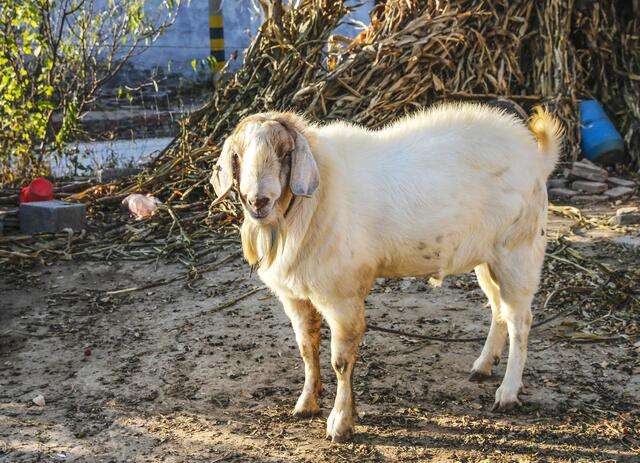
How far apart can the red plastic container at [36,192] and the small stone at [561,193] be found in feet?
16.3

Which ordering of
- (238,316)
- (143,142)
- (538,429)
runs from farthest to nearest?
(143,142)
(238,316)
(538,429)

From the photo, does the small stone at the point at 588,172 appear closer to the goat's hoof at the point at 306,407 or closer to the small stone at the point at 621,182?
the small stone at the point at 621,182

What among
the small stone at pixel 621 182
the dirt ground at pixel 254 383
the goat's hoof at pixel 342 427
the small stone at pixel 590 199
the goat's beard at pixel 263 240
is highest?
the goat's beard at pixel 263 240

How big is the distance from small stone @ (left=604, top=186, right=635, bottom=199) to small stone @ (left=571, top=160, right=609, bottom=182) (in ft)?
0.64

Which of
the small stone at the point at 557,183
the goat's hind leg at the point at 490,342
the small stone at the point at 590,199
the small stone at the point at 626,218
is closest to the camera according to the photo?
the goat's hind leg at the point at 490,342

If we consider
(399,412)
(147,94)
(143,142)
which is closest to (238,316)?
(399,412)

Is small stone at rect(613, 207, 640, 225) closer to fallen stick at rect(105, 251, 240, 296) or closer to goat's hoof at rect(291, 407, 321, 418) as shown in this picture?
fallen stick at rect(105, 251, 240, 296)

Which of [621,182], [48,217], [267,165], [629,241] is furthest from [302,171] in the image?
[621,182]

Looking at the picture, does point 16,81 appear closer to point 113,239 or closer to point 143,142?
point 113,239

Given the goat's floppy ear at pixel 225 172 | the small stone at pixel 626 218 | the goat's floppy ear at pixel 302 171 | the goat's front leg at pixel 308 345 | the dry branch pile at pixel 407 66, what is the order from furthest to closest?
the dry branch pile at pixel 407 66
the small stone at pixel 626 218
the goat's front leg at pixel 308 345
the goat's floppy ear at pixel 225 172
the goat's floppy ear at pixel 302 171

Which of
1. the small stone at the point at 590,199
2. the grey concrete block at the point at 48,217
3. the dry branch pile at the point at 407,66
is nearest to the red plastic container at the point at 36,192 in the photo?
the grey concrete block at the point at 48,217

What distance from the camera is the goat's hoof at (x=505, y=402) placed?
439 cm

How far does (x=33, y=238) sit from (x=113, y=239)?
68cm

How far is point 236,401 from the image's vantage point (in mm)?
4551
